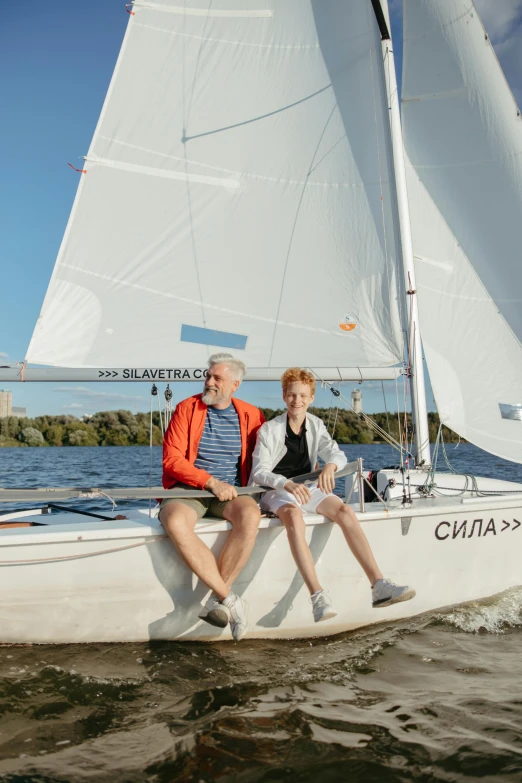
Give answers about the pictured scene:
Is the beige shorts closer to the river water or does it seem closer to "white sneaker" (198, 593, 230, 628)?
"white sneaker" (198, 593, 230, 628)

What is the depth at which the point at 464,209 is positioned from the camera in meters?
6.42

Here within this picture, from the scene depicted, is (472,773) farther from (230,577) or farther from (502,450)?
(502,450)

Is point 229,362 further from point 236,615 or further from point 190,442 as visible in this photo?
point 236,615

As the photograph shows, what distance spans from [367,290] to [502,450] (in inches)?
76.5

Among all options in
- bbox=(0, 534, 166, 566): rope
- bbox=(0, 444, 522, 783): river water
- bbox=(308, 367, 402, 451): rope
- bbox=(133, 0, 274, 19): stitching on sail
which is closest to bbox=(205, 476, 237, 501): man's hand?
bbox=(0, 534, 166, 566): rope

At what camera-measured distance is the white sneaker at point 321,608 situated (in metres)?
3.52

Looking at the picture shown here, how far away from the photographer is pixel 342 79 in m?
6.20

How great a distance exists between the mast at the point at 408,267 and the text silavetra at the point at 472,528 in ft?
3.73

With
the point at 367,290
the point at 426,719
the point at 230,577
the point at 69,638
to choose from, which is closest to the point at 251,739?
the point at 426,719

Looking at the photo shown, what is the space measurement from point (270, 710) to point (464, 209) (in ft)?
17.2

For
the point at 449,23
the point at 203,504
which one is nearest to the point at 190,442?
the point at 203,504

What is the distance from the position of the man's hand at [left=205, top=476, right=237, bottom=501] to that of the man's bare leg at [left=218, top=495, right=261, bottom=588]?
0.26 ft

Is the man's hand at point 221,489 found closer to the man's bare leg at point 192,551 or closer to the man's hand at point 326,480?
the man's bare leg at point 192,551

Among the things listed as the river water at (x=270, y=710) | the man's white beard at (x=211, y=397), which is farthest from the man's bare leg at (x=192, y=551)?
the man's white beard at (x=211, y=397)
